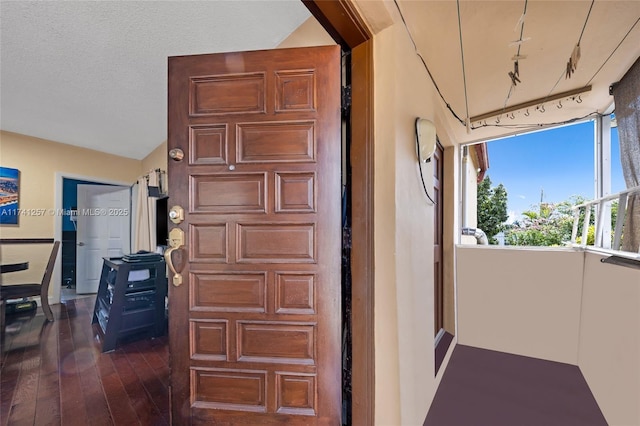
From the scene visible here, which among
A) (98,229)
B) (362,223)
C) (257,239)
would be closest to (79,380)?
(257,239)

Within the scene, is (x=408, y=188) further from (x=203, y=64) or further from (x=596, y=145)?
(x=596, y=145)

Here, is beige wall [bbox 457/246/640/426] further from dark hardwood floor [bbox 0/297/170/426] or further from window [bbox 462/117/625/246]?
dark hardwood floor [bbox 0/297/170/426]

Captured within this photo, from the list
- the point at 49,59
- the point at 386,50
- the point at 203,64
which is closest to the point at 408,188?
the point at 386,50

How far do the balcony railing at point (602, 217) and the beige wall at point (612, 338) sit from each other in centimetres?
17

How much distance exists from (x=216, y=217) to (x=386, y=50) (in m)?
1.07

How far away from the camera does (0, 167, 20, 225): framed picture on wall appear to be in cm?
382

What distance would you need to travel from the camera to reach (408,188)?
1.37 metres

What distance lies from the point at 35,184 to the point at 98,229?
1.18 m

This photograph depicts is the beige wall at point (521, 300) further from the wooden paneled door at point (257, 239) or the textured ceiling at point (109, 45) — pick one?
the textured ceiling at point (109, 45)

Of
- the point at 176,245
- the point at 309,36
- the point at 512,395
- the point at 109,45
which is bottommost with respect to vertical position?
the point at 512,395

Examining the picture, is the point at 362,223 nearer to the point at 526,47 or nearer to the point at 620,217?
the point at 526,47

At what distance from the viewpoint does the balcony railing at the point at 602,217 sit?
1816 mm

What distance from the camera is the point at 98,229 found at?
500cm

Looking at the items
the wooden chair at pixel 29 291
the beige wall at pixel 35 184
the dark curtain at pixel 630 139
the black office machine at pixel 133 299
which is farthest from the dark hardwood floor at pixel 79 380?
the dark curtain at pixel 630 139
